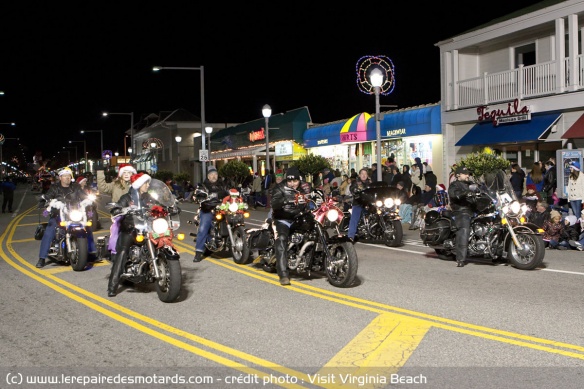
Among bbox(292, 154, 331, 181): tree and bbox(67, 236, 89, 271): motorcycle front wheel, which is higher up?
bbox(292, 154, 331, 181): tree

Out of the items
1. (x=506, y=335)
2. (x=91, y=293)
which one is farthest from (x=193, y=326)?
(x=506, y=335)

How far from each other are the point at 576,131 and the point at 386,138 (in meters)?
9.84

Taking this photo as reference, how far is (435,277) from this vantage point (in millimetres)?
10273

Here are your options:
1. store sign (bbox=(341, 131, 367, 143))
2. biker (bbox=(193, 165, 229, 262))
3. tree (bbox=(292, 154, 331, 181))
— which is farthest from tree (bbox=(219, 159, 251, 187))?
biker (bbox=(193, 165, 229, 262))

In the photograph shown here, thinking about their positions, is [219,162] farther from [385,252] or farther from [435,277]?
[435,277]

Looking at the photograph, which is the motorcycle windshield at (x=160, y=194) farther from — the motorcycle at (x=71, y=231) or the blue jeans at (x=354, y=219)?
the blue jeans at (x=354, y=219)

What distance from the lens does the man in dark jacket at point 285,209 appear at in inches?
376

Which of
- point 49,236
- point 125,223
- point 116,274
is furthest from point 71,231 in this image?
point 125,223

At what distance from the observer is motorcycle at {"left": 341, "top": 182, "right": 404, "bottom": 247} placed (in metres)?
14.5

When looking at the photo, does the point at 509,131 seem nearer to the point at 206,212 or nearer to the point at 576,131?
the point at 576,131

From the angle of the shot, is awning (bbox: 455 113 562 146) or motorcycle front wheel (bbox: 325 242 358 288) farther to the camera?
awning (bbox: 455 113 562 146)

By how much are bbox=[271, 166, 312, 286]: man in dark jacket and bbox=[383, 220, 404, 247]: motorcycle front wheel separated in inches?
203

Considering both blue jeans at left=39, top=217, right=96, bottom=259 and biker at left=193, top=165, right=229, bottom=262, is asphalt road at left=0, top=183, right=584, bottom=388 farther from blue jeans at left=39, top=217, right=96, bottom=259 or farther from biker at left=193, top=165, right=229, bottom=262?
biker at left=193, top=165, right=229, bottom=262

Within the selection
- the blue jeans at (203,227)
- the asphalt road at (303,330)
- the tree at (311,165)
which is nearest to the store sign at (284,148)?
the tree at (311,165)
